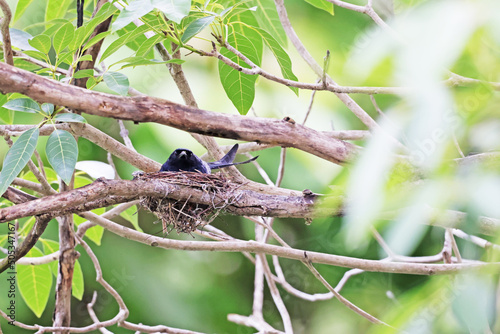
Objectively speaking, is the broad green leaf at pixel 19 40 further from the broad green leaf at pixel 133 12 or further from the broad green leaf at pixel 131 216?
the broad green leaf at pixel 131 216

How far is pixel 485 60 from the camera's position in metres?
0.40

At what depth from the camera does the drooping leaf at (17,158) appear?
127cm

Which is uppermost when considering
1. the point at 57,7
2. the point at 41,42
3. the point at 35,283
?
the point at 57,7

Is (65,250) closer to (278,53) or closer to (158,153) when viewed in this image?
(278,53)

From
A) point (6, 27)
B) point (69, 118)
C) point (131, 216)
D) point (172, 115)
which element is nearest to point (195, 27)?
point (172, 115)

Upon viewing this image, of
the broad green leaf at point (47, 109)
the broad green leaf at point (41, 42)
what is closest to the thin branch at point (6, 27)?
the broad green leaf at point (41, 42)

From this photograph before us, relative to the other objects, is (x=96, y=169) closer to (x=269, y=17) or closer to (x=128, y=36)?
(x=128, y=36)

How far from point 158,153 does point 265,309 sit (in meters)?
1.58

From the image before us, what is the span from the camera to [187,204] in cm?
186

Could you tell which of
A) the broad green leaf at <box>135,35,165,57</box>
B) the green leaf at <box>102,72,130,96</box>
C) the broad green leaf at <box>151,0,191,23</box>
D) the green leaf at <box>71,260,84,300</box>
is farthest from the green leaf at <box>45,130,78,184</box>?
the green leaf at <box>71,260,84,300</box>

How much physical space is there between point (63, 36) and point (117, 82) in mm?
229

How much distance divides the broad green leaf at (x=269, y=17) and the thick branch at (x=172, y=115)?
30.0 inches

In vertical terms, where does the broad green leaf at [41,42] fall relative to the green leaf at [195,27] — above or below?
below

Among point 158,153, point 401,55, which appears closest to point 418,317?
point 401,55
